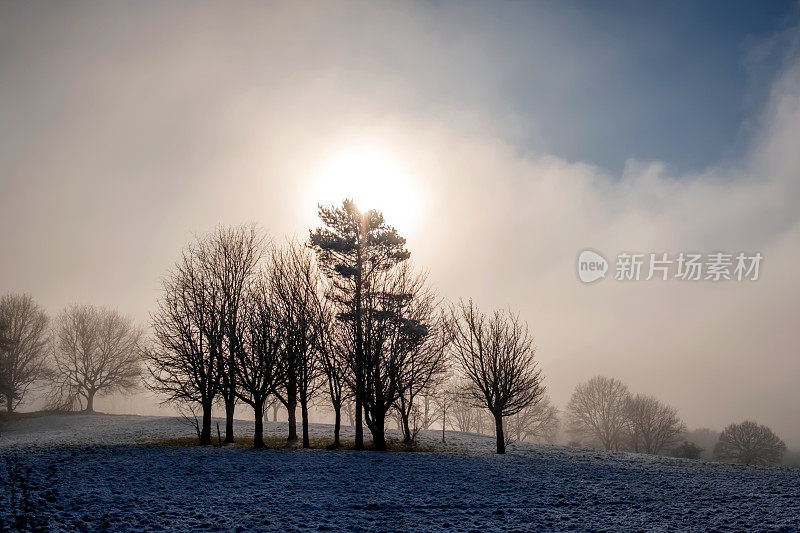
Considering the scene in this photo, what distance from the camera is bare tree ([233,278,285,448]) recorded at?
26188 millimetres

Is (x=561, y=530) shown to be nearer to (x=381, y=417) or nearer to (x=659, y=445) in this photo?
(x=381, y=417)

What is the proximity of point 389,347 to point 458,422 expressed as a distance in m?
62.7

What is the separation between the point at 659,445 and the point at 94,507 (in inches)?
3073

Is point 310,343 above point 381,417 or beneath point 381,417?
above

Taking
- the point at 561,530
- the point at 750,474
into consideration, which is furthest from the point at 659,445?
the point at 561,530

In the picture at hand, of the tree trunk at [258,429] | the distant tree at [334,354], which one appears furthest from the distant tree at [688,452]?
the tree trunk at [258,429]

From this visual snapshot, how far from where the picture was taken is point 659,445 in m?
67.8

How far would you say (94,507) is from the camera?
12.4 metres

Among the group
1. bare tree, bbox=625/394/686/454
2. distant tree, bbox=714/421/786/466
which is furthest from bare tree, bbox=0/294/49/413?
distant tree, bbox=714/421/786/466

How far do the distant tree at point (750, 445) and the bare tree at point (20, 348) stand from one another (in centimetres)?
10414

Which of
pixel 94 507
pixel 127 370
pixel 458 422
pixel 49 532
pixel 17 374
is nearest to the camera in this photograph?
pixel 49 532

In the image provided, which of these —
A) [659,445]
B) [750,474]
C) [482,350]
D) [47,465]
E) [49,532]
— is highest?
[482,350]

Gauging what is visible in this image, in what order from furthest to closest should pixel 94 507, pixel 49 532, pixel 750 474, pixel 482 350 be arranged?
pixel 482 350 → pixel 750 474 → pixel 94 507 → pixel 49 532

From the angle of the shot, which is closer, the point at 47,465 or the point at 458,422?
the point at 47,465
